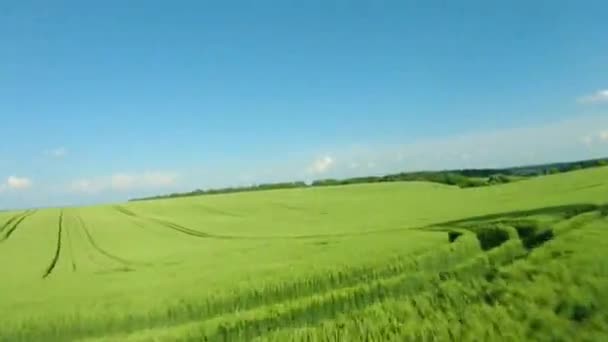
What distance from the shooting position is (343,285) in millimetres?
11352

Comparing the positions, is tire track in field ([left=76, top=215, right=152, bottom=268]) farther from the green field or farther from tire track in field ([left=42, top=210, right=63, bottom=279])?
tire track in field ([left=42, top=210, right=63, bottom=279])

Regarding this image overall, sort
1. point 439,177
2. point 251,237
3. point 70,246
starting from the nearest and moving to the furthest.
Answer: point 70,246 < point 251,237 < point 439,177

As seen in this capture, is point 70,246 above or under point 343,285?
above

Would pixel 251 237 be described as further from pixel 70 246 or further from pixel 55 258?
pixel 55 258

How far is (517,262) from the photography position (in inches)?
453

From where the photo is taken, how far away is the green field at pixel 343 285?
29.3ft

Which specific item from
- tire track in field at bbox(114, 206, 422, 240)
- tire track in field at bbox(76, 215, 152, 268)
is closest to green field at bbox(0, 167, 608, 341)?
tire track in field at bbox(76, 215, 152, 268)

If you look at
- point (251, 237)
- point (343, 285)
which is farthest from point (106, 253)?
point (343, 285)

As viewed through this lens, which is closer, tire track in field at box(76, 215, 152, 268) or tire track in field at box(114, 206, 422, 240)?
tire track in field at box(76, 215, 152, 268)

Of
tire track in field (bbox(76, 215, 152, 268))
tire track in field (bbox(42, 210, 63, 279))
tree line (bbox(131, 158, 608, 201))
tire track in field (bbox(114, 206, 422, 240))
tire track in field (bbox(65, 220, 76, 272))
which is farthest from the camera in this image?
tree line (bbox(131, 158, 608, 201))

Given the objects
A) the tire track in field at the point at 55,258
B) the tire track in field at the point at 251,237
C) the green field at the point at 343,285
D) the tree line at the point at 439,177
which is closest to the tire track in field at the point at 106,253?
the green field at the point at 343,285

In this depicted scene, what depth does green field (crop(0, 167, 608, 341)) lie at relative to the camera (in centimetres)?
894

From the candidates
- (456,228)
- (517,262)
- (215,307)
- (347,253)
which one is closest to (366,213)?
(456,228)

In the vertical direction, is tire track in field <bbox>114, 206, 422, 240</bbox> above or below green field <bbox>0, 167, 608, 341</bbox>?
above
